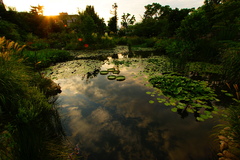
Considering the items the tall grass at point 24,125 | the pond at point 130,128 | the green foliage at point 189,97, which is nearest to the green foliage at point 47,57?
the pond at point 130,128

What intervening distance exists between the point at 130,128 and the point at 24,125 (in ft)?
6.88

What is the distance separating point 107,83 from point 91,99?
56.1 inches

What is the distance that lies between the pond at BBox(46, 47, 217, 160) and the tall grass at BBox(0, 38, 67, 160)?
33 cm

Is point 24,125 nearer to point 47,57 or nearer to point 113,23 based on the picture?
point 47,57

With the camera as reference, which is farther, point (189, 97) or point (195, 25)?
point (195, 25)

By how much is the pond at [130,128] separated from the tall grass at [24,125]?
1.08 ft

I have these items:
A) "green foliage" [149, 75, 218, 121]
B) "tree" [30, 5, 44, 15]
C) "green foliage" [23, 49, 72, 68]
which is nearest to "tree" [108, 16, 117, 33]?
"tree" [30, 5, 44, 15]

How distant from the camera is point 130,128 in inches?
103

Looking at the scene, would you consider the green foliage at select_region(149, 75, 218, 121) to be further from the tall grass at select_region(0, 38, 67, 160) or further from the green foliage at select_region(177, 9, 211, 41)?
the green foliage at select_region(177, 9, 211, 41)

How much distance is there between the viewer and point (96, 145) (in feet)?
7.34

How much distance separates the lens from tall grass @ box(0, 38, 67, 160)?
145 centimetres

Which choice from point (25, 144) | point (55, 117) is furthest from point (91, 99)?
point (25, 144)

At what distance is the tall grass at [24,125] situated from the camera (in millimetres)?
1448

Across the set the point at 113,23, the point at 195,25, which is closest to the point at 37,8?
the point at 113,23
